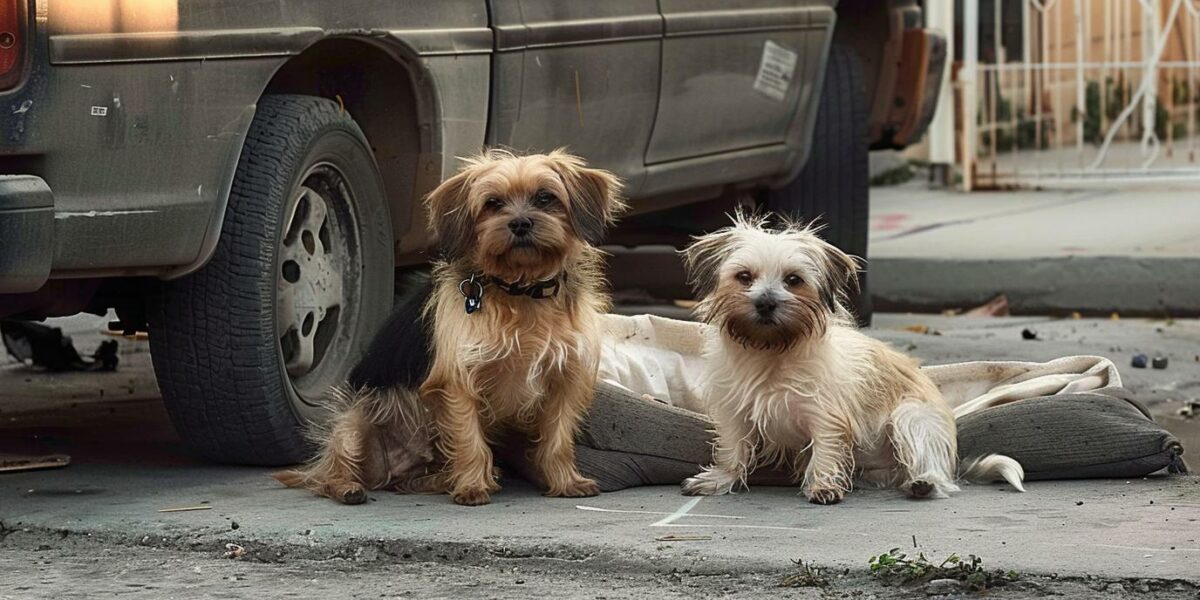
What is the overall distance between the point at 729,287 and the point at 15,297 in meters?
1.84

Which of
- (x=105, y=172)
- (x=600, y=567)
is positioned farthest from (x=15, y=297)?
(x=600, y=567)

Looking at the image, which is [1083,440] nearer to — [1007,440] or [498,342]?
[1007,440]

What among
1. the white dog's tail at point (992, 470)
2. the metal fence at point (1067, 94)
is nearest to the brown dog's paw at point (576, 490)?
the white dog's tail at point (992, 470)

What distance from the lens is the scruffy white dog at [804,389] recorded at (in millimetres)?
5137

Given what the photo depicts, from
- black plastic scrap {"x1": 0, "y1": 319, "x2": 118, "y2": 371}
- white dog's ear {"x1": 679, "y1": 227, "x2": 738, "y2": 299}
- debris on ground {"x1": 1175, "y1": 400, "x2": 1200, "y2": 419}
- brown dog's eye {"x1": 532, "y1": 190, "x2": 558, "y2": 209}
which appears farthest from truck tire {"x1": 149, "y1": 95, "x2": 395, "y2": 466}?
debris on ground {"x1": 1175, "y1": 400, "x2": 1200, "y2": 419}

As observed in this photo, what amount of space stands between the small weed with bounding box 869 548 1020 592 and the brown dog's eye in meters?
1.30

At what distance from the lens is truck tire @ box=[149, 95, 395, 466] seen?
527 cm

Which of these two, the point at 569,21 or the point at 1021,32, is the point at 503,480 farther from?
the point at 1021,32

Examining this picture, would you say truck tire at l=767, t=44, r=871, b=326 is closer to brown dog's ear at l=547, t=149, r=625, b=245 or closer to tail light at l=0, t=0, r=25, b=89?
brown dog's ear at l=547, t=149, r=625, b=245

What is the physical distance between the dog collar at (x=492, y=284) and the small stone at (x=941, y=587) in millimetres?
1426

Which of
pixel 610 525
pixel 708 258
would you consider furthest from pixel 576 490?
pixel 708 258

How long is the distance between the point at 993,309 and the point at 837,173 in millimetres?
1312

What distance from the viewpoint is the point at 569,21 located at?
21.0 ft

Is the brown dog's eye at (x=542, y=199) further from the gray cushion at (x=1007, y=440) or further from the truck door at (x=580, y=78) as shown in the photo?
the truck door at (x=580, y=78)
